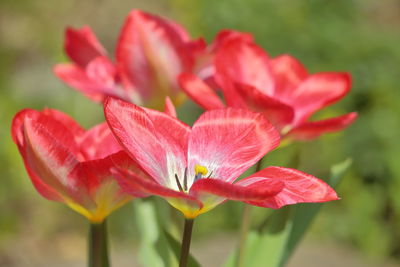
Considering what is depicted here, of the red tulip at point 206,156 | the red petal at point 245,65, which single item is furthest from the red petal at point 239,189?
the red petal at point 245,65

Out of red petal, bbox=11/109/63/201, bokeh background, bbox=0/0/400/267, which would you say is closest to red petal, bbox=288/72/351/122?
red petal, bbox=11/109/63/201

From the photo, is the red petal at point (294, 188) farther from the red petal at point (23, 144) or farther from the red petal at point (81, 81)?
the red petal at point (81, 81)

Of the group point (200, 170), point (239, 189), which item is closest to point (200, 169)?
point (200, 170)

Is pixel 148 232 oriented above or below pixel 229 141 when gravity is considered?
below

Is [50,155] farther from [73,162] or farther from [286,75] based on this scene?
[286,75]

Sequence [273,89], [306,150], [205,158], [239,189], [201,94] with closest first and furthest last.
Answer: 1. [239,189]
2. [205,158]
3. [201,94]
4. [273,89]
5. [306,150]

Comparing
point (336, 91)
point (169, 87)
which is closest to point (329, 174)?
point (336, 91)

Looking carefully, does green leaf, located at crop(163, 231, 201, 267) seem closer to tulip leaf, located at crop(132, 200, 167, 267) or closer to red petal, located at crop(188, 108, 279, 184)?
tulip leaf, located at crop(132, 200, 167, 267)
